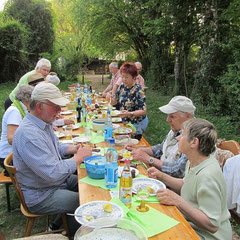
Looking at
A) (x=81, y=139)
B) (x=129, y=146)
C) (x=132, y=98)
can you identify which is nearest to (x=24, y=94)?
(x=81, y=139)

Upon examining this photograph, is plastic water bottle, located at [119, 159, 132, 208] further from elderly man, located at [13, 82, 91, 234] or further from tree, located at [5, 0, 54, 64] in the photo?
tree, located at [5, 0, 54, 64]

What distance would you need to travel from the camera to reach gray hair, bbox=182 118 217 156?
1757 mm

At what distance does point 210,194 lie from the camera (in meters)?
1.62

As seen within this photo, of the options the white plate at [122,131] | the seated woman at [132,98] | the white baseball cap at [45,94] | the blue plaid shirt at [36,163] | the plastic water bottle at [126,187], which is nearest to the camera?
the plastic water bottle at [126,187]

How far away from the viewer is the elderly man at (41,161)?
2088 mm

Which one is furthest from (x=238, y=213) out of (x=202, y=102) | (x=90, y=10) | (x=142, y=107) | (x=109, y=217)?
(x=90, y=10)

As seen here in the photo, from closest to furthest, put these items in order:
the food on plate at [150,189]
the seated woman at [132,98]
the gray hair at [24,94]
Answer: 1. the food on plate at [150,189]
2. the gray hair at [24,94]
3. the seated woman at [132,98]

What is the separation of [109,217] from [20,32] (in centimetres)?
1597

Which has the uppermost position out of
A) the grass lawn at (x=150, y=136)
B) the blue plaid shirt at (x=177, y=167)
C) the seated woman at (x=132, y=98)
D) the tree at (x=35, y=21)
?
the tree at (x=35, y=21)

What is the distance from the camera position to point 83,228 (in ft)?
4.45

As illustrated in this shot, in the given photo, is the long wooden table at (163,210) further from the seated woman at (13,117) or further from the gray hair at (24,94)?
the gray hair at (24,94)

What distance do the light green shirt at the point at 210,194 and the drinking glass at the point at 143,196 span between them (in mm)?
333

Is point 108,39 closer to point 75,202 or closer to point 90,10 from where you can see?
point 90,10

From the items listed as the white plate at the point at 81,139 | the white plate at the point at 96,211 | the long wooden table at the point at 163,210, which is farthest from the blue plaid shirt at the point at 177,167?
the white plate at the point at 81,139
